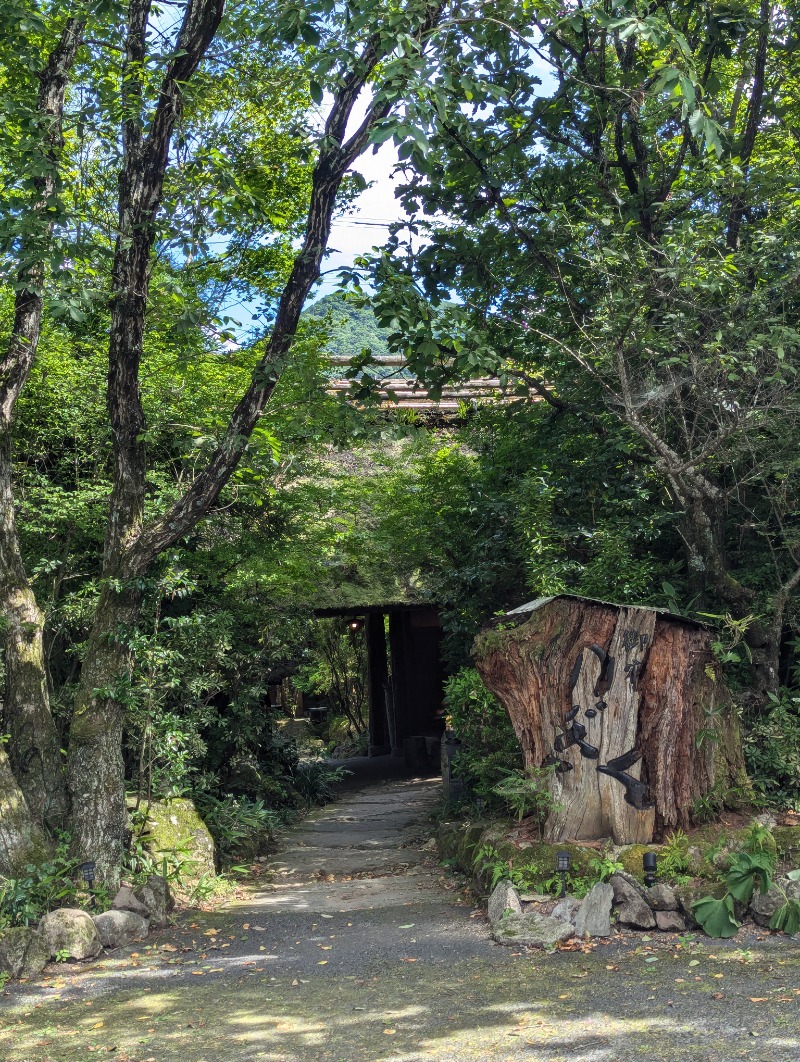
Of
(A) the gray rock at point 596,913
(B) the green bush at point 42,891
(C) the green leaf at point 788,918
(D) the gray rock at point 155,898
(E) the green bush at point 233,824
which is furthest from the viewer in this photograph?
(E) the green bush at point 233,824

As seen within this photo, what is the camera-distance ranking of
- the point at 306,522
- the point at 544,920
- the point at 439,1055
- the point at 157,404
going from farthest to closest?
1. the point at 306,522
2. the point at 157,404
3. the point at 544,920
4. the point at 439,1055

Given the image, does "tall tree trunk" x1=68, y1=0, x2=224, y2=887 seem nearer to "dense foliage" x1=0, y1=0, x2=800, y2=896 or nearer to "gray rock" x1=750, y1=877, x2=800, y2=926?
"dense foliage" x1=0, y1=0, x2=800, y2=896

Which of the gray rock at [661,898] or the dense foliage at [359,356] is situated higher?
the dense foliage at [359,356]

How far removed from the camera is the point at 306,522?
35.1 feet

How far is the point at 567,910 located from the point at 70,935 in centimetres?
345

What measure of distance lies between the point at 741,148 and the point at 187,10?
5187 millimetres

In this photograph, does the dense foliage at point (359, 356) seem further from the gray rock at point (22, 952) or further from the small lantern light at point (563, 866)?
the small lantern light at point (563, 866)

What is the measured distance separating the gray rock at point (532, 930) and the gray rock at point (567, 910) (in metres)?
0.03

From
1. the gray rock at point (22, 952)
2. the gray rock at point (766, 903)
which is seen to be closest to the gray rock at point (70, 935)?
the gray rock at point (22, 952)

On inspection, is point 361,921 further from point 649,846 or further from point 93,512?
point 93,512

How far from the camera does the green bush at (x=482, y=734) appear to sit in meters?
8.27

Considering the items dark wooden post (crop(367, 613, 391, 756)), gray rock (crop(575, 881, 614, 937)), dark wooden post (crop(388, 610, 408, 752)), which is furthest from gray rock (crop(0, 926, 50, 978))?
dark wooden post (crop(367, 613, 391, 756))

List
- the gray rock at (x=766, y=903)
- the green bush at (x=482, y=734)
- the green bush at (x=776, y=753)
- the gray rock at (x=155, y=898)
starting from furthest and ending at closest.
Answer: the green bush at (x=482, y=734), the green bush at (x=776, y=753), the gray rock at (x=155, y=898), the gray rock at (x=766, y=903)

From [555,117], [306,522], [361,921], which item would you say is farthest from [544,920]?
→ [555,117]
